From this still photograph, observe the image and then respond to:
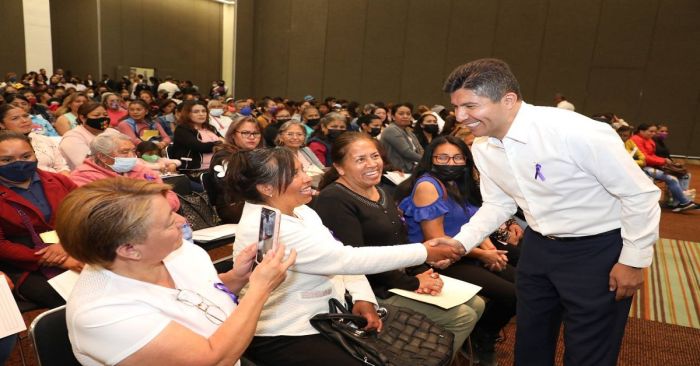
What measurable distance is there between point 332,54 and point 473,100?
15444 millimetres

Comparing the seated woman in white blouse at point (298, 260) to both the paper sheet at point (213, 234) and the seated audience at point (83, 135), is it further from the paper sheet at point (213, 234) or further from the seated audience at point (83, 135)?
the seated audience at point (83, 135)

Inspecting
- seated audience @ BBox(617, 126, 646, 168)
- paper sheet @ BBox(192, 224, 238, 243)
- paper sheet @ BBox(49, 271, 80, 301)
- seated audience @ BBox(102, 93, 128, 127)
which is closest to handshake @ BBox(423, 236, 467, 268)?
paper sheet @ BBox(192, 224, 238, 243)

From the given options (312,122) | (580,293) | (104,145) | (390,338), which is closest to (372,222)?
(390,338)

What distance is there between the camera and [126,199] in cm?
134

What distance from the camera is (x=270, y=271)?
1.48 metres

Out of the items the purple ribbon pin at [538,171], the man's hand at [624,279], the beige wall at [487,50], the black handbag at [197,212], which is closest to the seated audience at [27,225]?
the black handbag at [197,212]

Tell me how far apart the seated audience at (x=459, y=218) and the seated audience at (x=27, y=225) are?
2.04 metres

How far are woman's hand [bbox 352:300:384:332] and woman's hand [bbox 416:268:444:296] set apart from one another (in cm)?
41

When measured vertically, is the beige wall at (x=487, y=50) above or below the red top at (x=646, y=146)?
above

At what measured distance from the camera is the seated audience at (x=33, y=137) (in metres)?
4.67

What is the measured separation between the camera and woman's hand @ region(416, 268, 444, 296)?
2.45 m

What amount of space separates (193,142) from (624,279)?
511cm

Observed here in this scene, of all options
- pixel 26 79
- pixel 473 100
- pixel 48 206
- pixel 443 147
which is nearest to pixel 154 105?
pixel 26 79

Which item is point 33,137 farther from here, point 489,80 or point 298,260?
point 489,80
